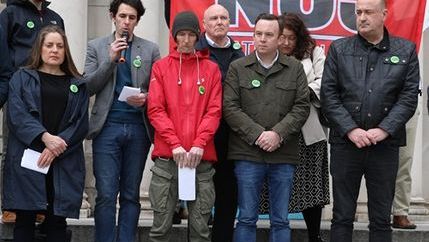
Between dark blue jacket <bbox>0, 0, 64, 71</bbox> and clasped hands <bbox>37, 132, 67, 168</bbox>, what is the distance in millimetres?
813

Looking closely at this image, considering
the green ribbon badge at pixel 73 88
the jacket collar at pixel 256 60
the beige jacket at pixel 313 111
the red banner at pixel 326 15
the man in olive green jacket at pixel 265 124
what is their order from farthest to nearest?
the red banner at pixel 326 15 < the beige jacket at pixel 313 111 < the jacket collar at pixel 256 60 < the man in olive green jacket at pixel 265 124 < the green ribbon badge at pixel 73 88

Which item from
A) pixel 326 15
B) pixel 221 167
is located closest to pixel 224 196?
pixel 221 167

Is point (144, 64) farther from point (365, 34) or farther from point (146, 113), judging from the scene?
point (365, 34)

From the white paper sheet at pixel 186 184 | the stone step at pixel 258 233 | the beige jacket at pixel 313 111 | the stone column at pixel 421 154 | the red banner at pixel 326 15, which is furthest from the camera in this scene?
the stone column at pixel 421 154

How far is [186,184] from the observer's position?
6.36 m

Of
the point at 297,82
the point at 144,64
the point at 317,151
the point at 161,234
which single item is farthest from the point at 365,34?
the point at 161,234

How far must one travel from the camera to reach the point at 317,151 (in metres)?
7.24

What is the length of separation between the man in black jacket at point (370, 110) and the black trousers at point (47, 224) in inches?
78.3

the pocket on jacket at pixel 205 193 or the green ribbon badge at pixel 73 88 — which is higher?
the green ribbon badge at pixel 73 88

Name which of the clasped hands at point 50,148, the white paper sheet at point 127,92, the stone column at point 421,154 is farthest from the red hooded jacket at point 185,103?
the stone column at point 421,154

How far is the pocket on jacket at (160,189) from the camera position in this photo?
6.42 metres

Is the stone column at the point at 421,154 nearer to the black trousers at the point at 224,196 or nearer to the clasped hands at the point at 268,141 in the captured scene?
the black trousers at the point at 224,196

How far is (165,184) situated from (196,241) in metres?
0.47

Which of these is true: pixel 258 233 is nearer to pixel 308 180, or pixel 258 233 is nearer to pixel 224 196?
pixel 308 180
